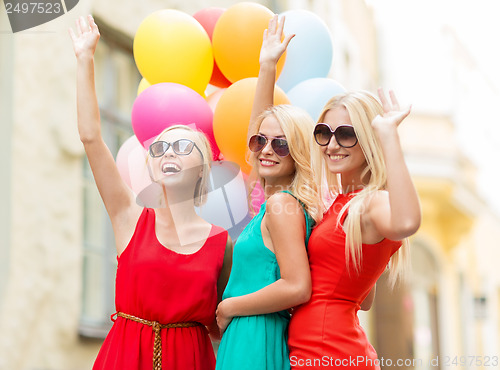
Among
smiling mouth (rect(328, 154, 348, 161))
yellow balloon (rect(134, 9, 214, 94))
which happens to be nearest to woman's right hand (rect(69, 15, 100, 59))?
yellow balloon (rect(134, 9, 214, 94))

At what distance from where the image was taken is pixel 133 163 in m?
3.61

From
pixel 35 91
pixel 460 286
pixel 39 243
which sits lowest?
pixel 460 286

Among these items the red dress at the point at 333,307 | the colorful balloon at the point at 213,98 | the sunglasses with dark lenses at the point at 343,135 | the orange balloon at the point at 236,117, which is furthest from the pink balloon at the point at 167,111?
the red dress at the point at 333,307

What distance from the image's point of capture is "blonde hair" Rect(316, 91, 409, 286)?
239 cm

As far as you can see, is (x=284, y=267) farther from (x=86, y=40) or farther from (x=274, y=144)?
(x=86, y=40)

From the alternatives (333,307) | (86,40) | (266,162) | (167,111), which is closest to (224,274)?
(266,162)

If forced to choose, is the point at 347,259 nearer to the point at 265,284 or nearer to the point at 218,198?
the point at 265,284

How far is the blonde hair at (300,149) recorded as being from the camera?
262 cm

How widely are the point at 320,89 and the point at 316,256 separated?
128 cm

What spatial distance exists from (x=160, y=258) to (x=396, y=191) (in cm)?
104

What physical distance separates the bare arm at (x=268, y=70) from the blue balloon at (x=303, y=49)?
2.32 ft

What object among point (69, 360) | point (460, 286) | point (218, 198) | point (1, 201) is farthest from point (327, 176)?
point (460, 286)

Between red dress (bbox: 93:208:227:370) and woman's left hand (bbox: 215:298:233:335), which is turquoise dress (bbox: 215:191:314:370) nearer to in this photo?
woman's left hand (bbox: 215:298:233:335)

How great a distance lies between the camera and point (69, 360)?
485cm
